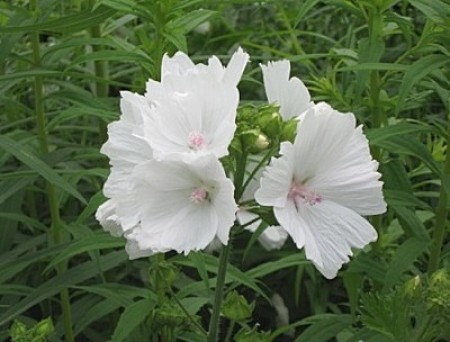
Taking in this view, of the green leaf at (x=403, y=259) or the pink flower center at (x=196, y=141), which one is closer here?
the pink flower center at (x=196, y=141)

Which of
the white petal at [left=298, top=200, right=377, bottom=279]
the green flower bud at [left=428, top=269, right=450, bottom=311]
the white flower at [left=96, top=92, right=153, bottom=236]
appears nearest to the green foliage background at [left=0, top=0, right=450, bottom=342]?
the green flower bud at [left=428, top=269, right=450, bottom=311]

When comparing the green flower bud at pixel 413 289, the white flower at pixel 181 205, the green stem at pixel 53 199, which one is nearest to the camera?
the white flower at pixel 181 205

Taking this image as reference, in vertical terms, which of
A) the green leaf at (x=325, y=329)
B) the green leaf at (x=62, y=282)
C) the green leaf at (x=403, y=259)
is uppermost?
the green leaf at (x=403, y=259)

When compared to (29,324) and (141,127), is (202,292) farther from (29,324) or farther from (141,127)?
(141,127)

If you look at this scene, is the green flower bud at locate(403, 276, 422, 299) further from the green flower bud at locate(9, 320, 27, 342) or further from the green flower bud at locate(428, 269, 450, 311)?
the green flower bud at locate(9, 320, 27, 342)

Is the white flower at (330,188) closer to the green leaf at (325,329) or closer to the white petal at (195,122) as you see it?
the white petal at (195,122)

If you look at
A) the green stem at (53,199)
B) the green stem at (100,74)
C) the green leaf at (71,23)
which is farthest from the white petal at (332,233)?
the green stem at (100,74)

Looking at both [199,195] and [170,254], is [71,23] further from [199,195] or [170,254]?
[170,254]

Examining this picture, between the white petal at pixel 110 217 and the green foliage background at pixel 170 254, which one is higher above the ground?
the white petal at pixel 110 217
